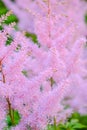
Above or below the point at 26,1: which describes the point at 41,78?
below

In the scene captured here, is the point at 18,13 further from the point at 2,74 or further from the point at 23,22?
the point at 2,74

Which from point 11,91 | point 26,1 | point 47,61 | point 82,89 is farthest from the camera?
point 26,1

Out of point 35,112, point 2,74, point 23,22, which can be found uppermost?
point 23,22

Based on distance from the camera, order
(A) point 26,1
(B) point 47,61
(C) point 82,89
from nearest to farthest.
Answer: (B) point 47,61
(C) point 82,89
(A) point 26,1

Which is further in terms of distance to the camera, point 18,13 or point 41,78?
point 18,13

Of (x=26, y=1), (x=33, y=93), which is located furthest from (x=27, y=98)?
(x=26, y=1)

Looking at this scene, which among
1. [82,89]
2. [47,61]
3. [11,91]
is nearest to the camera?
[11,91]

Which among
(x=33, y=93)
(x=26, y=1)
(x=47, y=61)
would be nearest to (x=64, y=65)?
(x=47, y=61)

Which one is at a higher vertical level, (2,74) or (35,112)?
(2,74)

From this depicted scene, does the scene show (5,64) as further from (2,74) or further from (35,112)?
(35,112)
